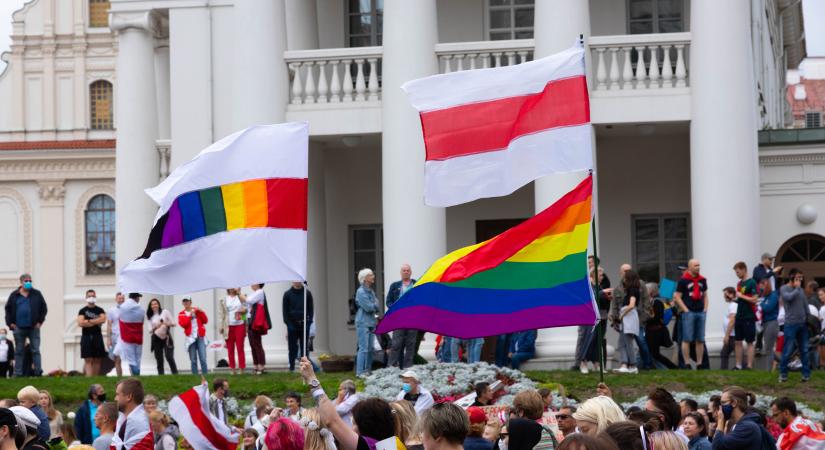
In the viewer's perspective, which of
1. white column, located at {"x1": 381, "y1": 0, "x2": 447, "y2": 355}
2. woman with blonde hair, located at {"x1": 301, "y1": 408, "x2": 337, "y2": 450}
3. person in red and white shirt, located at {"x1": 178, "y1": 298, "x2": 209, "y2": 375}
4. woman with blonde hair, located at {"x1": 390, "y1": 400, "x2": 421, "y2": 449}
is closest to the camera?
woman with blonde hair, located at {"x1": 301, "y1": 408, "x2": 337, "y2": 450}

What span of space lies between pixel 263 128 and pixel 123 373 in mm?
16137

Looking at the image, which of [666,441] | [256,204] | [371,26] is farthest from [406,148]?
[666,441]

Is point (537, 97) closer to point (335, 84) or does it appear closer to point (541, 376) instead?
point (541, 376)

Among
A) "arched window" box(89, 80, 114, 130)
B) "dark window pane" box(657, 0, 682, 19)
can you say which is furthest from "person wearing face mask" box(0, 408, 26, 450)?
"arched window" box(89, 80, 114, 130)

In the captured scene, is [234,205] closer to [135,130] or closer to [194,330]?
[194,330]

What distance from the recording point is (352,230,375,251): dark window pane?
109 feet

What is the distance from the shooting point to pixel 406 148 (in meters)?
28.1

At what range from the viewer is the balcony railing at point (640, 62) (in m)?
28.2

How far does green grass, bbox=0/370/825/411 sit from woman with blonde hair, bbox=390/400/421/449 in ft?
37.0

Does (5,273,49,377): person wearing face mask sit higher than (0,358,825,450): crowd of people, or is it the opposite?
(5,273,49,377): person wearing face mask

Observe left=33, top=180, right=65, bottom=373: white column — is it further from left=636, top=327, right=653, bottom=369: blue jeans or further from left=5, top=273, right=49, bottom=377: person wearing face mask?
left=636, top=327, right=653, bottom=369: blue jeans

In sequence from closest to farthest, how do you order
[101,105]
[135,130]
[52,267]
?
[135,130], [52,267], [101,105]

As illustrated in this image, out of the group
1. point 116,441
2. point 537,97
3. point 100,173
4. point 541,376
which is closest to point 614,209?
point 541,376

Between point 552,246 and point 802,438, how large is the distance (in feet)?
9.12
